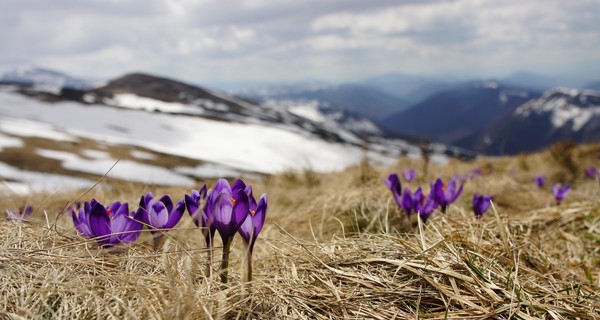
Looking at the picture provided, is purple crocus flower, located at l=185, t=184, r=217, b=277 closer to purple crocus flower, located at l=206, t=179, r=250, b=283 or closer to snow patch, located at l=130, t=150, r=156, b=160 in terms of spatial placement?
purple crocus flower, located at l=206, t=179, r=250, b=283

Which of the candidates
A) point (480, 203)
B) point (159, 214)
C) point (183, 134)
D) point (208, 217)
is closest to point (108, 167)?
point (480, 203)

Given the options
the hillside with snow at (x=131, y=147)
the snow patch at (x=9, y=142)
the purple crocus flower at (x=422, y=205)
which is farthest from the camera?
the snow patch at (x=9, y=142)

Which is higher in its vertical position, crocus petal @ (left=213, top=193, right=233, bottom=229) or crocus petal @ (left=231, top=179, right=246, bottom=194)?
crocus petal @ (left=231, top=179, right=246, bottom=194)

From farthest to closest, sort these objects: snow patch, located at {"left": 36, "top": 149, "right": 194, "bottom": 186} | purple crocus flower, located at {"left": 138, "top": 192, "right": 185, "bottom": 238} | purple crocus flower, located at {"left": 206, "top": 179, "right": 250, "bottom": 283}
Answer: snow patch, located at {"left": 36, "top": 149, "right": 194, "bottom": 186}, purple crocus flower, located at {"left": 138, "top": 192, "right": 185, "bottom": 238}, purple crocus flower, located at {"left": 206, "top": 179, "right": 250, "bottom": 283}

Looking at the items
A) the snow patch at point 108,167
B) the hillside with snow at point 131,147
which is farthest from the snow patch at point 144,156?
the snow patch at point 108,167

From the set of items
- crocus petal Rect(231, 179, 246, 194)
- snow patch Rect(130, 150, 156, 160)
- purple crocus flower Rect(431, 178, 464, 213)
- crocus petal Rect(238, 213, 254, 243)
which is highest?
crocus petal Rect(231, 179, 246, 194)

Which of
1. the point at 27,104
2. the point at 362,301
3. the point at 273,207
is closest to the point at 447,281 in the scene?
the point at 362,301

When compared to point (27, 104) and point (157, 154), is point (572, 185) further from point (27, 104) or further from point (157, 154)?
point (27, 104)

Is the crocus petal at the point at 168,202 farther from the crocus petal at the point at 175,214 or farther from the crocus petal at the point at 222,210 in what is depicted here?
the crocus petal at the point at 222,210

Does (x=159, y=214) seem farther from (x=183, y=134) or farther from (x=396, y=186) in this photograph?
(x=183, y=134)

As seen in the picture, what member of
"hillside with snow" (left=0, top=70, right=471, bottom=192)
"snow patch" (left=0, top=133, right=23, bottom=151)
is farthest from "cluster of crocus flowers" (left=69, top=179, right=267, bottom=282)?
"snow patch" (left=0, top=133, right=23, bottom=151)

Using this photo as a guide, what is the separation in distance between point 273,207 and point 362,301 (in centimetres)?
346

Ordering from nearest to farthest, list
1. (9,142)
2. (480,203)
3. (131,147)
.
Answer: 1. (480,203)
2. (9,142)
3. (131,147)

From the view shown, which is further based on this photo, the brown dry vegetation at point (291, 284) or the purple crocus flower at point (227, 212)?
the purple crocus flower at point (227, 212)
